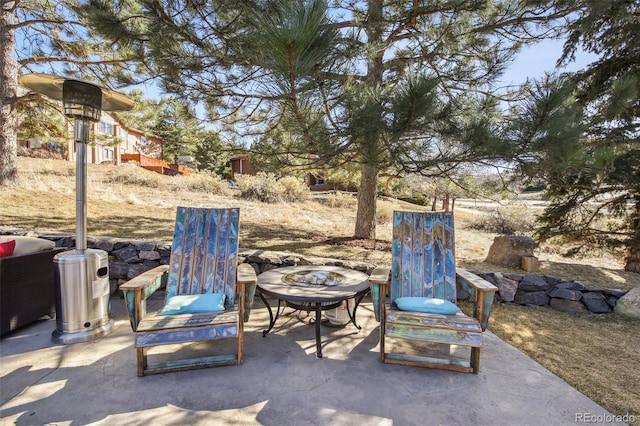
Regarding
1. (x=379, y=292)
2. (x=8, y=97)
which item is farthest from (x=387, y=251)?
(x=8, y=97)

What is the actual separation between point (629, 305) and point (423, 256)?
2633mm

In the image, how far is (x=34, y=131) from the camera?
833 centimetres

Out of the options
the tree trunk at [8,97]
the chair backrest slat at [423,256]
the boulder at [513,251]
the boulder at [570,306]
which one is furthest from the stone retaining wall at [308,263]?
the tree trunk at [8,97]

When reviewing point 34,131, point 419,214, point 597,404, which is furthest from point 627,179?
point 34,131

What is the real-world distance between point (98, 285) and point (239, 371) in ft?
4.86

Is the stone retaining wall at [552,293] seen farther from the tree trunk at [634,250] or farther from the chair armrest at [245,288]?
the chair armrest at [245,288]

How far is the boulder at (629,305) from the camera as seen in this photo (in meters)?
3.71

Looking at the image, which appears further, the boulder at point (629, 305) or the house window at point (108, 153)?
the house window at point (108, 153)

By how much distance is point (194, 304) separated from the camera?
2.58 metres
